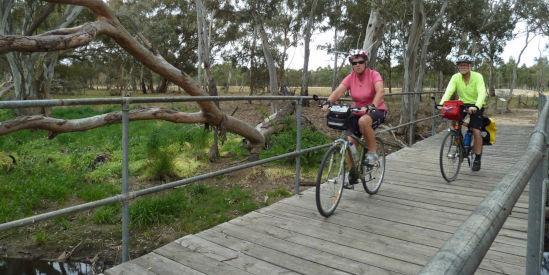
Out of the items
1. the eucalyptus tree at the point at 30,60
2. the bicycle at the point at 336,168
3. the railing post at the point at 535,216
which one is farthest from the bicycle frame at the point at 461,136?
the eucalyptus tree at the point at 30,60

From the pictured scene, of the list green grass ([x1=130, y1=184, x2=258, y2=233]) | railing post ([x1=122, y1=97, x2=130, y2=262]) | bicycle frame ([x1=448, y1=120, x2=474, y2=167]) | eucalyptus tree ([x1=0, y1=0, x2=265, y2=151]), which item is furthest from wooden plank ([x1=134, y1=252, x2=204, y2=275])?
bicycle frame ([x1=448, y1=120, x2=474, y2=167])

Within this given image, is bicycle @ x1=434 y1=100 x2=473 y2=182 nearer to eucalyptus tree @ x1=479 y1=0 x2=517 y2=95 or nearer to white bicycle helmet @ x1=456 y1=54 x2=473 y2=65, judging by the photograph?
white bicycle helmet @ x1=456 y1=54 x2=473 y2=65

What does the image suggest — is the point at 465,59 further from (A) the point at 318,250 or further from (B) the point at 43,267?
(B) the point at 43,267

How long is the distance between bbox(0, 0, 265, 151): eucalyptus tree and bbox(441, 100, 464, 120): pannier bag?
13.4ft

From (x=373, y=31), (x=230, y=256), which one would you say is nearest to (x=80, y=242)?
(x=230, y=256)

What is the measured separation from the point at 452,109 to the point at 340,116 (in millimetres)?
2210

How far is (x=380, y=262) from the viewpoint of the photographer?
10.3 feet

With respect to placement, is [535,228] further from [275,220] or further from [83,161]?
[83,161]

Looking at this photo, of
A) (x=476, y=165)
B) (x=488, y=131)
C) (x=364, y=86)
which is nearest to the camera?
(x=364, y=86)

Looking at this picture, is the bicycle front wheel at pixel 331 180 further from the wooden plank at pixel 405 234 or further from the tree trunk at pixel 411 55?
the tree trunk at pixel 411 55

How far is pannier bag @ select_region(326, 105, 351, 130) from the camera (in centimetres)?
417

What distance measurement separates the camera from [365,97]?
461 centimetres

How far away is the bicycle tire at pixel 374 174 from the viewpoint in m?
4.77

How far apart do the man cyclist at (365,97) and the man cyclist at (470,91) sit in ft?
Answer: 5.18
